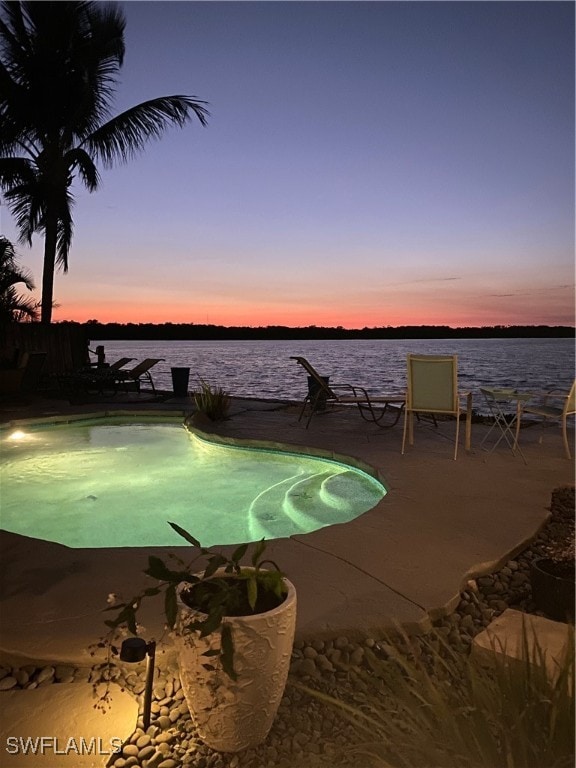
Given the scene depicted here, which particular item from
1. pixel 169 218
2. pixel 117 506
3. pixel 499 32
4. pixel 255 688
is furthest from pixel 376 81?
pixel 169 218

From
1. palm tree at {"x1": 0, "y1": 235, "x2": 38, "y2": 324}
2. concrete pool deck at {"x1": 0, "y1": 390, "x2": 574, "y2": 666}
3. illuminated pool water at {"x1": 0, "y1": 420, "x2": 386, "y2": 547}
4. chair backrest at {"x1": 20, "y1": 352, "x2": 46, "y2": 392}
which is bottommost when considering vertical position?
illuminated pool water at {"x1": 0, "y1": 420, "x2": 386, "y2": 547}

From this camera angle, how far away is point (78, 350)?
1299 cm

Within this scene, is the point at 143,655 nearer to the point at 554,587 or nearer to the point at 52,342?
the point at 554,587

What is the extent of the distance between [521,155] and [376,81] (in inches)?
144

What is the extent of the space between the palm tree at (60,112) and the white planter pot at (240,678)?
12307 millimetres

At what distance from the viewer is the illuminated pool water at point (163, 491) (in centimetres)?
409

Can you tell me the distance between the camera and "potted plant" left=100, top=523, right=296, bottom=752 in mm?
1417

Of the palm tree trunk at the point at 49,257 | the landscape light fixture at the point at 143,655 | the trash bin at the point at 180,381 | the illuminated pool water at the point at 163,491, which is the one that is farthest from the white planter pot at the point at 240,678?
the palm tree trunk at the point at 49,257

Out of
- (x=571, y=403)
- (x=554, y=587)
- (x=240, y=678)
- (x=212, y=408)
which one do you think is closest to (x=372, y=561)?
(x=554, y=587)

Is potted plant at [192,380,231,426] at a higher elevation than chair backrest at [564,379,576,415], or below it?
below

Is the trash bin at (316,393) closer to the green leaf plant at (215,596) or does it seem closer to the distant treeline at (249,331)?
the green leaf plant at (215,596)

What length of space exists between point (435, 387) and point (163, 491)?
2882mm

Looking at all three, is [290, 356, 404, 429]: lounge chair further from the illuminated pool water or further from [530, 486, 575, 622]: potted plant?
[530, 486, 575, 622]: potted plant

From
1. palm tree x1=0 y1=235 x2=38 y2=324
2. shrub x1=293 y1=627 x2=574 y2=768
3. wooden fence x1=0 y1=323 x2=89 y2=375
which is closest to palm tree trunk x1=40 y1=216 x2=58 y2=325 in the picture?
wooden fence x1=0 y1=323 x2=89 y2=375
